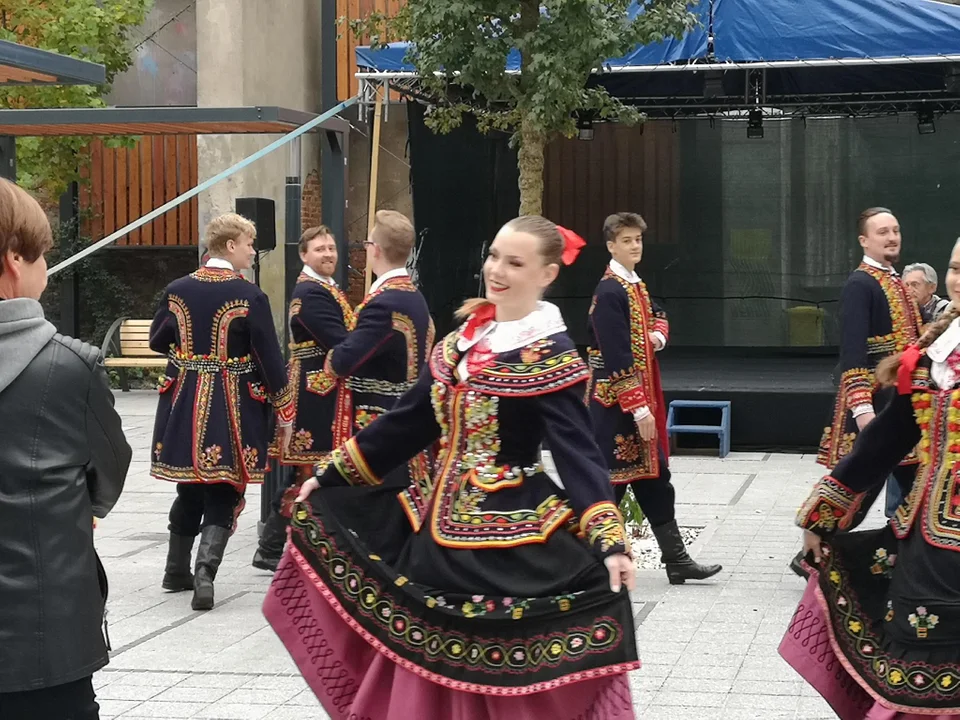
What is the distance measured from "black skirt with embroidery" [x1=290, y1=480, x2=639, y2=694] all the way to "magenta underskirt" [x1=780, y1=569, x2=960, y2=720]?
61cm

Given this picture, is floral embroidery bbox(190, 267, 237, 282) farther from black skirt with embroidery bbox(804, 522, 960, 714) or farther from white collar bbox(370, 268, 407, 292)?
black skirt with embroidery bbox(804, 522, 960, 714)

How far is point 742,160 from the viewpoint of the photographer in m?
18.1

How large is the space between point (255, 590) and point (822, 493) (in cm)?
403

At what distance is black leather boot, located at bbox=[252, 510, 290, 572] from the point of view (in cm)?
787

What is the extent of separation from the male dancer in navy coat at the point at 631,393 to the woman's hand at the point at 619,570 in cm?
370

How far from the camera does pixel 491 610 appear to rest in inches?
151

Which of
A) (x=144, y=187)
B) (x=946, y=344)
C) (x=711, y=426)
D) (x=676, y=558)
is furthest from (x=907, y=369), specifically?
(x=144, y=187)

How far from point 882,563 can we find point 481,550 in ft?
3.52

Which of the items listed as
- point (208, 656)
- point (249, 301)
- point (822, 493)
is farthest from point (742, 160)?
point (822, 493)

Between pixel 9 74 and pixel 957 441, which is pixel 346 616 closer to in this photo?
pixel 957 441

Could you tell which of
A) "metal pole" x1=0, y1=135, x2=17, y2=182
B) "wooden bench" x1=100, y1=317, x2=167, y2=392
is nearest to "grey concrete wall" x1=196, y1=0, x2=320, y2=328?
"wooden bench" x1=100, y1=317, x2=167, y2=392

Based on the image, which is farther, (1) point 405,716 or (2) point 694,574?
(2) point 694,574

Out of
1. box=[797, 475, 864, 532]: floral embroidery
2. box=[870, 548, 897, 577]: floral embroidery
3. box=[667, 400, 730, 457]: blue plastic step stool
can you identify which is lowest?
box=[667, 400, 730, 457]: blue plastic step stool

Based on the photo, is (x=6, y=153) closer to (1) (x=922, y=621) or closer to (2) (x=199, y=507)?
(2) (x=199, y=507)
